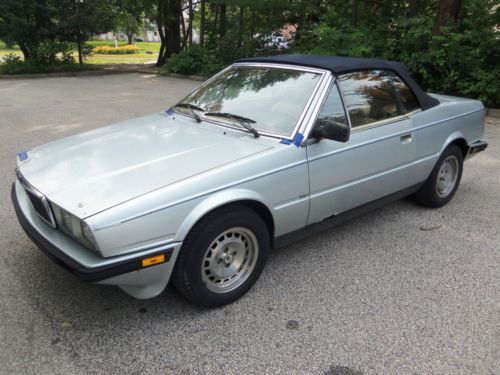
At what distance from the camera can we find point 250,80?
3.66 meters

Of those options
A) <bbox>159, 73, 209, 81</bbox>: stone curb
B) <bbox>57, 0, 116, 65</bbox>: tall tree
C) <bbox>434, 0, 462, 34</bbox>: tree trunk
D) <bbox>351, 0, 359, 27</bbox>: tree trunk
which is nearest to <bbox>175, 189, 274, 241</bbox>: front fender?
<bbox>434, 0, 462, 34</bbox>: tree trunk

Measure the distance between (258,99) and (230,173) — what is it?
37.8 inches

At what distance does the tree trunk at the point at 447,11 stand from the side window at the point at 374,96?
6923 mm

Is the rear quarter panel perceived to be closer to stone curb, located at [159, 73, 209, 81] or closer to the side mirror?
the side mirror

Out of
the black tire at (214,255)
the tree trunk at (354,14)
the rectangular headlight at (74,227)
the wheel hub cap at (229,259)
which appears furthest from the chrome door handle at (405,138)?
the tree trunk at (354,14)

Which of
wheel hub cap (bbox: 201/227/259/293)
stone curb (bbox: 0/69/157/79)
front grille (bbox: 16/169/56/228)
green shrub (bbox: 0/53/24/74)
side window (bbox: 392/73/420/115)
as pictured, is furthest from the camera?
green shrub (bbox: 0/53/24/74)

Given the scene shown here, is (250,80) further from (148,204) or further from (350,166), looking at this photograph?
(148,204)

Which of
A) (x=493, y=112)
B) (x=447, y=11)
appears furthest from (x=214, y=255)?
(x=447, y=11)

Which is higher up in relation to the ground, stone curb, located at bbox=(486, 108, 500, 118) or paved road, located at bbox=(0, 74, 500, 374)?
paved road, located at bbox=(0, 74, 500, 374)

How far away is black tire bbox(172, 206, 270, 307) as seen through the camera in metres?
2.60

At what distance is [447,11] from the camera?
9750 mm

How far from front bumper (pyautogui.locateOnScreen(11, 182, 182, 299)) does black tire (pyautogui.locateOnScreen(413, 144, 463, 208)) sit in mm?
2911

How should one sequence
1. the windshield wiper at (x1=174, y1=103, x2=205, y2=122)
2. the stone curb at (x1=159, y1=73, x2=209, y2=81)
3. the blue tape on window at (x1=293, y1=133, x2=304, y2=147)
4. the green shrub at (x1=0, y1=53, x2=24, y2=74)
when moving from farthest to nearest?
the green shrub at (x1=0, y1=53, x2=24, y2=74) < the stone curb at (x1=159, y1=73, x2=209, y2=81) < the windshield wiper at (x1=174, y1=103, x2=205, y2=122) < the blue tape on window at (x1=293, y1=133, x2=304, y2=147)

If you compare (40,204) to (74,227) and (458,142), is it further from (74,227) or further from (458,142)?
(458,142)
